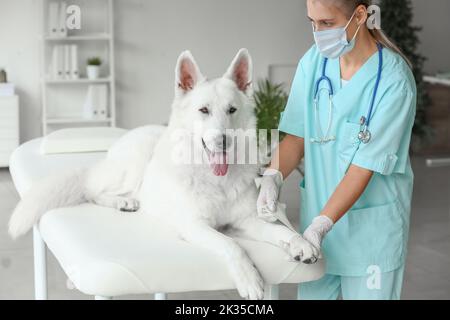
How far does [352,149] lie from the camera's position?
1.41 m

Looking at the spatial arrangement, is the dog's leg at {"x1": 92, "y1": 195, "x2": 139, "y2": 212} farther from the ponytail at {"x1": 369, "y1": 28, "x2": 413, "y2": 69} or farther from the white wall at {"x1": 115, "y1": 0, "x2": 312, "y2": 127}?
the white wall at {"x1": 115, "y1": 0, "x2": 312, "y2": 127}

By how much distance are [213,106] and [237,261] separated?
1.00 ft

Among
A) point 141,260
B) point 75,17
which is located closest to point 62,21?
point 75,17

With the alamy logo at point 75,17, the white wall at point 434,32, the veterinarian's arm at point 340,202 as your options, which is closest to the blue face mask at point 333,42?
the veterinarian's arm at point 340,202

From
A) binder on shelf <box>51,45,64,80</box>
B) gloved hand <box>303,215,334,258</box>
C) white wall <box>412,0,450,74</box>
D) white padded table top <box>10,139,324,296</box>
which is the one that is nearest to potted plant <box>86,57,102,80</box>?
binder on shelf <box>51,45,64,80</box>

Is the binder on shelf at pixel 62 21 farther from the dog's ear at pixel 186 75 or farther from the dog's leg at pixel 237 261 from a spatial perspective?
the dog's leg at pixel 237 261

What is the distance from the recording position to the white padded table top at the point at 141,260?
3.91 ft

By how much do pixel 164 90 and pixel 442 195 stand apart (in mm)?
1816

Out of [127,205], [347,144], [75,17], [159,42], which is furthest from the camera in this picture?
[159,42]

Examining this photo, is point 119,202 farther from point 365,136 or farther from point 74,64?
point 74,64

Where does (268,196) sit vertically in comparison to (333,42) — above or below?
below

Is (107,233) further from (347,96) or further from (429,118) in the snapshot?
(429,118)

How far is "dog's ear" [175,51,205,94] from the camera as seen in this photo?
53.1 inches

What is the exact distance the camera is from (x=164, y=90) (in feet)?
15.1
